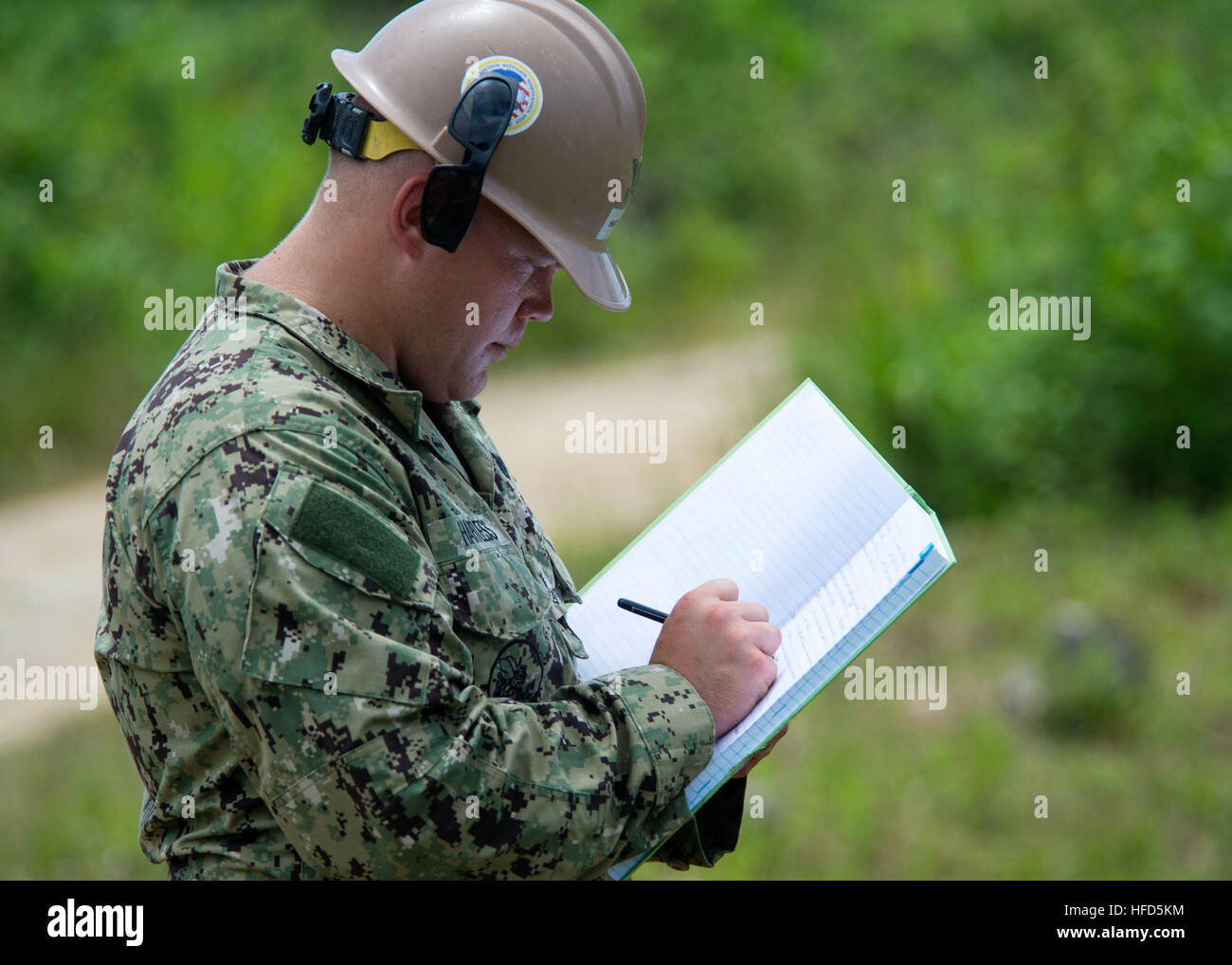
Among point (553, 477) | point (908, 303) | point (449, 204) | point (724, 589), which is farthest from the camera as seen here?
point (908, 303)

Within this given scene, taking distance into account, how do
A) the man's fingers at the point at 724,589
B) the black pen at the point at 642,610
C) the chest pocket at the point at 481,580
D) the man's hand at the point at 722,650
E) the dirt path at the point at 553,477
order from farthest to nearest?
the dirt path at the point at 553,477 < the black pen at the point at 642,610 < the man's fingers at the point at 724,589 < the man's hand at the point at 722,650 < the chest pocket at the point at 481,580

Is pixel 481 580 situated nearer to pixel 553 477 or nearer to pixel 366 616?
pixel 366 616

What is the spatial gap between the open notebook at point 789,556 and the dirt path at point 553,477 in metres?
3.79

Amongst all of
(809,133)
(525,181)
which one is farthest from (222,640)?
(809,133)

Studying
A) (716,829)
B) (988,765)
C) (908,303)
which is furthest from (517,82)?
(908,303)

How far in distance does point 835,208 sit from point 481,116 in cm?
983

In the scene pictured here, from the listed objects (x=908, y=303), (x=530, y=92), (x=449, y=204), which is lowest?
(x=449, y=204)

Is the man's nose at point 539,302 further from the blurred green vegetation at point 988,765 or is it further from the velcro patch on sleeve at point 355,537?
the blurred green vegetation at point 988,765

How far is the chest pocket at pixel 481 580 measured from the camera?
1.48 metres

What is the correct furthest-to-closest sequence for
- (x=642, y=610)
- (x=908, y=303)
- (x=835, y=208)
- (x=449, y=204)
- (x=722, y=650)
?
(x=835, y=208) < (x=908, y=303) < (x=642, y=610) < (x=722, y=650) < (x=449, y=204)

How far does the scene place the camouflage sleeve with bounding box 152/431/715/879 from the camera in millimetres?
1280

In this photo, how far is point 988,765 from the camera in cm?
454

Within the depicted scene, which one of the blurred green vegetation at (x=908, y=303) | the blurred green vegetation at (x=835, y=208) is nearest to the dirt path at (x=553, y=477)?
the blurred green vegetation at (x=908, y=303)

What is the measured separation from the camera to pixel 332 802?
1.30m
